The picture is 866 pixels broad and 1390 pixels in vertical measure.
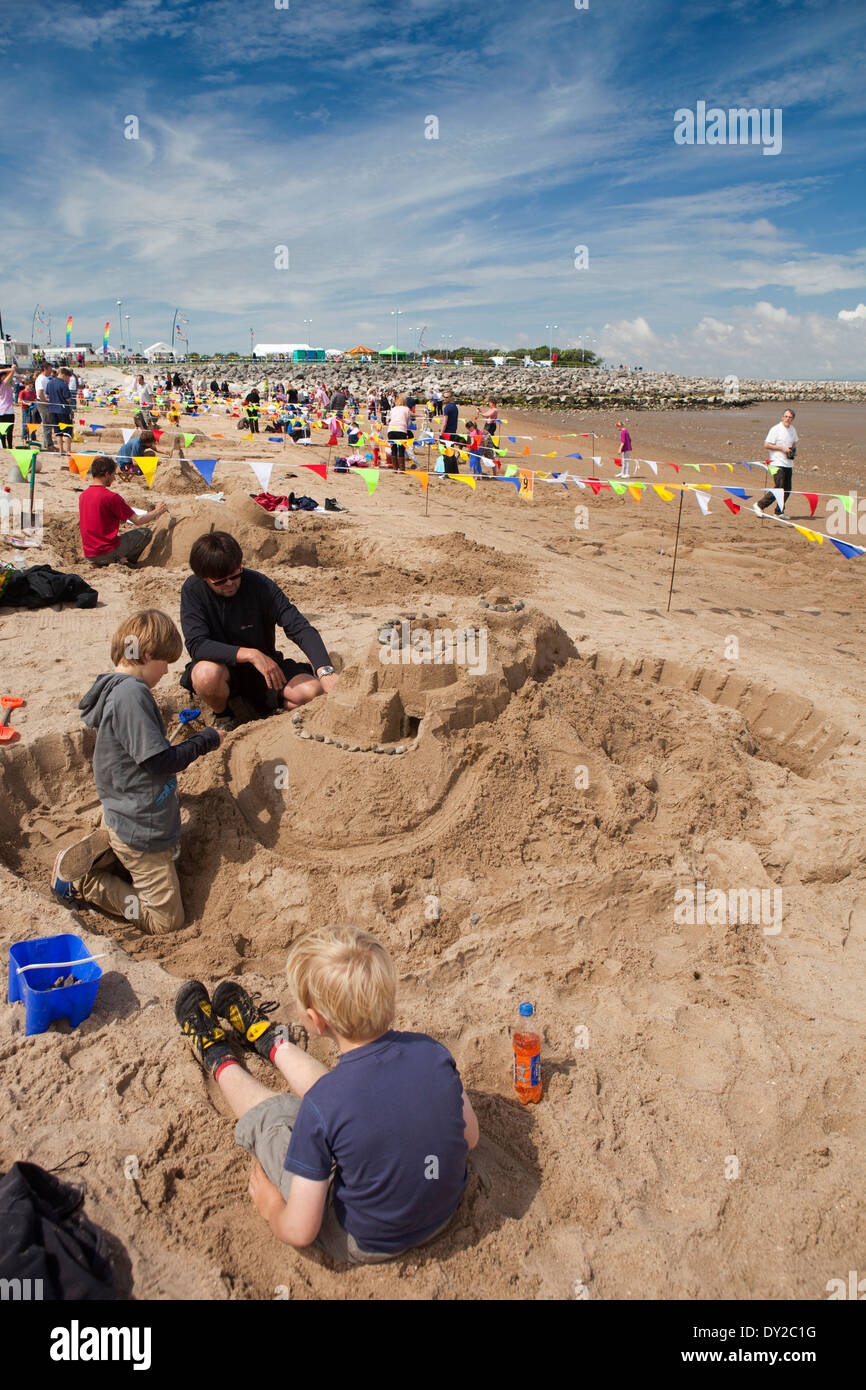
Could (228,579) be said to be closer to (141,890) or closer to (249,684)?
(249,684)

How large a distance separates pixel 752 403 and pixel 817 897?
6769 centimetres

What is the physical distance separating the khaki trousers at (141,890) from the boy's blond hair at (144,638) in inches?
33.3

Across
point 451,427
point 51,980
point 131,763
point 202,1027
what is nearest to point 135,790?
point 131,763

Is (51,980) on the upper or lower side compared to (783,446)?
lower

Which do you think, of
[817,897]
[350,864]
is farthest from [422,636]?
[817,897]

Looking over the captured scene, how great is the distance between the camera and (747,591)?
963 centimetres

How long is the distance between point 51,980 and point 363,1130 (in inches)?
60.4

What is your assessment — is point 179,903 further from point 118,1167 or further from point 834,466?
point 834,466

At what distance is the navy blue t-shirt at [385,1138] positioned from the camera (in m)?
2.04

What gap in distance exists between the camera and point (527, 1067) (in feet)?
9.22

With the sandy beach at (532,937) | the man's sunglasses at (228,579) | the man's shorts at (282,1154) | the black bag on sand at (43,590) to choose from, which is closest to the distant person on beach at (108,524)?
the black bag on sand at (43,590)
